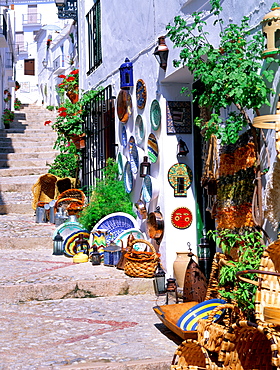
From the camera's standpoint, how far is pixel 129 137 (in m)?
7.55

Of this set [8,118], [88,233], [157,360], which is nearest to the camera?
[157,360]

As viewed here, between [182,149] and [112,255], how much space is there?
1.60 meters

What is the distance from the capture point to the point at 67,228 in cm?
789

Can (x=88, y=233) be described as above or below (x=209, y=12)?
below

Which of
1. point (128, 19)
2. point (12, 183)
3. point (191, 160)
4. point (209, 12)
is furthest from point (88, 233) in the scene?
point (12, 183)

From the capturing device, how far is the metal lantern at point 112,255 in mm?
6637

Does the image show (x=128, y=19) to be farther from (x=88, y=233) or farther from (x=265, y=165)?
(x=265, y=165)

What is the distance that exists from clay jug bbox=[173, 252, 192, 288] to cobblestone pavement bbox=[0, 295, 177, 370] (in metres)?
0.34

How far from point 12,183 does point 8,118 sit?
22.7ft

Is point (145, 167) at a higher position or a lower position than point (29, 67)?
lower

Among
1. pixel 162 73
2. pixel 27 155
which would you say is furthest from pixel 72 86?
pixel 162 73

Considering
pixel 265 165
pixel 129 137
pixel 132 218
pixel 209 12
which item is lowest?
pixel 132 218

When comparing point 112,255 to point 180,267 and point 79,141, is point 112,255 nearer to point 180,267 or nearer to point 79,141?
point 180,267

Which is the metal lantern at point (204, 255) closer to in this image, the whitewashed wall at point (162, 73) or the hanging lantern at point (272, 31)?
the whitewashed wall at point (162, 73)
